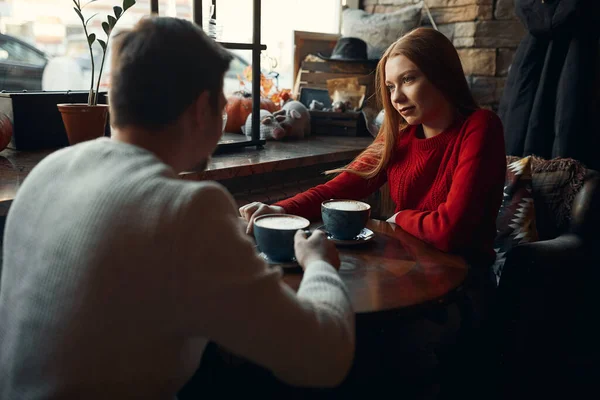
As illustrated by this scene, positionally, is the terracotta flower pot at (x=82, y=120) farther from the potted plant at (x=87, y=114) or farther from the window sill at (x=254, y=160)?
the window sill at (x=254, y=160)

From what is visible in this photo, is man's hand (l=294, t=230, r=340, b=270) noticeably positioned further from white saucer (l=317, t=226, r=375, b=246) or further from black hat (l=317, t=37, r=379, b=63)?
black hat (l=317, t=37, r=379, b=63)

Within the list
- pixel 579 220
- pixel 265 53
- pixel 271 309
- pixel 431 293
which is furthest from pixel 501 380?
pixel 265 53

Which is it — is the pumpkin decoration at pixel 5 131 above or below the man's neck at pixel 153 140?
below

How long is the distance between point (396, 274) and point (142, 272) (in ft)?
2.13

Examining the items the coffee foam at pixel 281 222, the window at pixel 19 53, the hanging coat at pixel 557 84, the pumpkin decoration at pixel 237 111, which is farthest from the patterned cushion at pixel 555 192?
the window at pixel 19 53

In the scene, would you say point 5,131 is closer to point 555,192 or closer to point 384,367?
point 384,367

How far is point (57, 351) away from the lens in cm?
74

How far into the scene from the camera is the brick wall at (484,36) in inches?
125

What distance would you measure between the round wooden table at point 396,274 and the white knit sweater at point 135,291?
11.9 inches

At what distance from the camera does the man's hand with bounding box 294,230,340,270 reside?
1.05 metres

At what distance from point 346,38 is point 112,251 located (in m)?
2.86

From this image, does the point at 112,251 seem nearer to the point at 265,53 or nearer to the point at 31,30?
the point at 31,30

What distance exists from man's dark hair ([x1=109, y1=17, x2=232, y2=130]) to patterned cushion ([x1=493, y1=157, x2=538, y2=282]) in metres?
1.49

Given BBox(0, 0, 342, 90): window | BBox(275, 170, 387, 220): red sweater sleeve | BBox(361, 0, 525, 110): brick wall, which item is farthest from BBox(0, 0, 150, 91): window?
BBox(361, 0, 525, 110): brick wall
